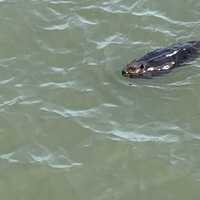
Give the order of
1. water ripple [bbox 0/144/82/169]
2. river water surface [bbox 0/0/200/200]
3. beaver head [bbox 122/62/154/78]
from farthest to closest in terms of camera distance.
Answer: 1. beaver head [bbox 122/62/154/78]
2. water ripple [bbox 0/144/82/169]
3. river water surface [bbox 0/0/200/200]

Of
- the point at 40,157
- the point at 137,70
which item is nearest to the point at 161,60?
the point at 137,70

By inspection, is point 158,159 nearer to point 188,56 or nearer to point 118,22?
point 188,56

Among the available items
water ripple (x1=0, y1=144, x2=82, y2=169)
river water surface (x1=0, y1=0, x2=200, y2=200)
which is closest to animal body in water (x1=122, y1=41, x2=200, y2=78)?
river water surface (x1=0, y1=0, x2=200, y2=200)

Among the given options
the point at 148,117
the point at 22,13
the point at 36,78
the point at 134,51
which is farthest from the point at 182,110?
the point at 22,13

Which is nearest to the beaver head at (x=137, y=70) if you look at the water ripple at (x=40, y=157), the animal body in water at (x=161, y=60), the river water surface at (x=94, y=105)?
the animal body in water at (x=161, y=60)

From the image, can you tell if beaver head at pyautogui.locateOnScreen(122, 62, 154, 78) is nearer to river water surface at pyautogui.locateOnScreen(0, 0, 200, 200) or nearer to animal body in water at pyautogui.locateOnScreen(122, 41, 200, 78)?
animal body in water at pyautogui.locateOnScreen(122, 41, 200, 78)

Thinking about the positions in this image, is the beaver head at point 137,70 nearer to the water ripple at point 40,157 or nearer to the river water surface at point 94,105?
the river water surface at point 94,105
